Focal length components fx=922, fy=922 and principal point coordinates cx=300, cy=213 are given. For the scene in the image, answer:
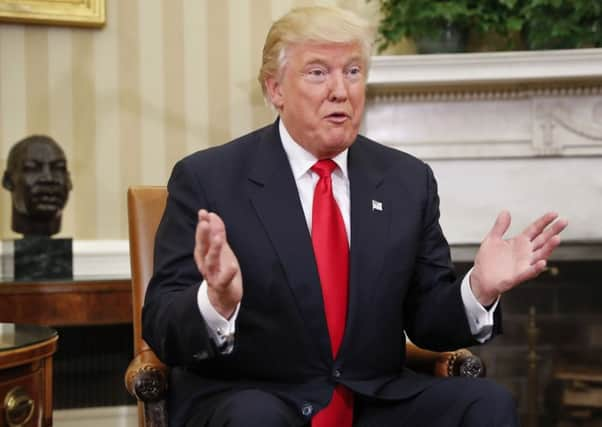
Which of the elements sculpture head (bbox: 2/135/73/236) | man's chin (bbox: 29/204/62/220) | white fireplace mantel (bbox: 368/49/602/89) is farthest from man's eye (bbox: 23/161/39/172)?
white fireplace mantel (bbox: 368/49/602/89)

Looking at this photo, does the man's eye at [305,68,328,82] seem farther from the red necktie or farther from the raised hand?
the raised hand

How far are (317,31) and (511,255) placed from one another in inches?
24.3

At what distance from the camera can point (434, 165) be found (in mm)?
3406

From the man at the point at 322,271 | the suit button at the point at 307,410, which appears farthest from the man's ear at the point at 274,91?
the suit button at the point at 307,410

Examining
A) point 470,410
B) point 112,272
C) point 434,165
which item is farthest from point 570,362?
point 470,410

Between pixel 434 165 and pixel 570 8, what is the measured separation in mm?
723

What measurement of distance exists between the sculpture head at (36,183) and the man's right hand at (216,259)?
4.93ft

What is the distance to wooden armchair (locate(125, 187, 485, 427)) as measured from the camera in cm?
194

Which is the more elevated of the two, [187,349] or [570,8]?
[570,8]

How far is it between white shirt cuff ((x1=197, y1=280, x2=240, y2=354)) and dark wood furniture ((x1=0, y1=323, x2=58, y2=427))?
50 centimetres

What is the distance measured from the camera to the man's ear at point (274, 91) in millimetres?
2064

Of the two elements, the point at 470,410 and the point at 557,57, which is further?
the point at 557,57

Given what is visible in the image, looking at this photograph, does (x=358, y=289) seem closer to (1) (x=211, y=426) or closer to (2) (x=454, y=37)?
(1) (x=211, y=426)

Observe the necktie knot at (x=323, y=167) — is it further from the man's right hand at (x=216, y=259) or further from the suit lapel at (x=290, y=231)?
the man's right hand at (x=216, y=259)
